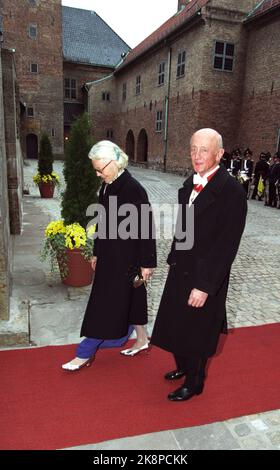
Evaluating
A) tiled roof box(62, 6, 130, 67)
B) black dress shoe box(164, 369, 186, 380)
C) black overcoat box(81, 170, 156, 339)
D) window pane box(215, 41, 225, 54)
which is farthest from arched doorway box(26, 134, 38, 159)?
black dress shoe box(164, 369, 186, 380)

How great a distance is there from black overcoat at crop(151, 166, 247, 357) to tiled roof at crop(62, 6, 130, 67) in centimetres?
3744

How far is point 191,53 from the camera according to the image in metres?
19.8

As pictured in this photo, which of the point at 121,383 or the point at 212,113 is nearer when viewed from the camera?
the point at 121,383

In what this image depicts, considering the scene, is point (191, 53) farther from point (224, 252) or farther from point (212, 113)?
point (224, 252)

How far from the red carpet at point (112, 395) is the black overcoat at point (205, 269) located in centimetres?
45

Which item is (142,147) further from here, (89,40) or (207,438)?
(207,438)

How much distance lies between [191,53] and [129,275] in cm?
2008

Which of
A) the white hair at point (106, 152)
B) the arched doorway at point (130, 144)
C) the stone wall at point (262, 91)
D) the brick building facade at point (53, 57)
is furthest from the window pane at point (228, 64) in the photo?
the white hair at point (106, 152)

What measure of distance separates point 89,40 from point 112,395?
1602 inches

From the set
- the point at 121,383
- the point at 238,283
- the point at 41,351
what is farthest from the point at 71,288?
the point at 238,283

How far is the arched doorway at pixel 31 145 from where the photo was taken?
3241cm

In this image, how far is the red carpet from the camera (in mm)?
2400
